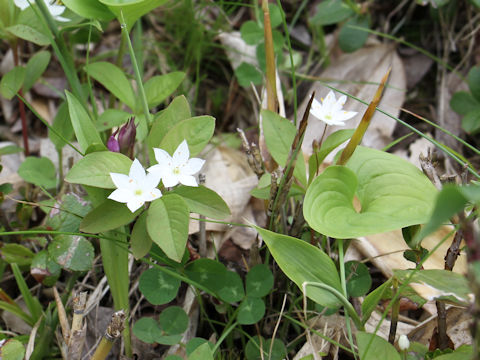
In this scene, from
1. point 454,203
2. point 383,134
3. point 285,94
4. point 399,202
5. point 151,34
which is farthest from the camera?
point 151,34

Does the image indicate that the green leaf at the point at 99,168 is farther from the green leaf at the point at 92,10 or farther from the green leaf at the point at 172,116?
the green leaf at the point at 92,10

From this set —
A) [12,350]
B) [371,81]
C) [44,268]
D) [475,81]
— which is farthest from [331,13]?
[12,350]

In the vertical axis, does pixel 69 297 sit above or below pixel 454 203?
below

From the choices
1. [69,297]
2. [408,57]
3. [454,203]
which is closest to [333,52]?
[408,57]

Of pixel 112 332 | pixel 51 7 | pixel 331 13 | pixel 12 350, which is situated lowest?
pixel 12 350

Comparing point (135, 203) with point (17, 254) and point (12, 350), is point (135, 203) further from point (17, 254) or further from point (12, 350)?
point (17, 254)

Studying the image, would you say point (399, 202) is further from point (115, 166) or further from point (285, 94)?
point (285, 94)

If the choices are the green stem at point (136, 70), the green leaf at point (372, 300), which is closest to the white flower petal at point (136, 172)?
the green stem at point (136, 70)
